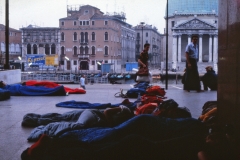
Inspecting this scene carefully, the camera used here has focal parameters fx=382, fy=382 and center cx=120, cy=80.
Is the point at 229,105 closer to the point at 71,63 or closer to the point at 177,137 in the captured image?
the point at 177,137

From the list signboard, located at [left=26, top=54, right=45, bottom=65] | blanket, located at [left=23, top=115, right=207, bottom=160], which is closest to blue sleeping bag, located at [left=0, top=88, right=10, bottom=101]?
blanket, located at [left=23, top=115, right=207, bottom=160]

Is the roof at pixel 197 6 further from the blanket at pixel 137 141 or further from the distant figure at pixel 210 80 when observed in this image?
the blanket at pixel 137 141

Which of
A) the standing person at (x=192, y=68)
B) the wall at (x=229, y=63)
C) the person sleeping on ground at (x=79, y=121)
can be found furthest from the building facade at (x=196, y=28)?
the wall at (x=229, y=63)

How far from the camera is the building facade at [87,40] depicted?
81.2 meters

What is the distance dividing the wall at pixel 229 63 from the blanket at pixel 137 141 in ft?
1.33

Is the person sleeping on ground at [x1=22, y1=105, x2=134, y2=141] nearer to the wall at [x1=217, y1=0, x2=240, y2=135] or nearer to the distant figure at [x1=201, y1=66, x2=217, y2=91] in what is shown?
the wall at [x1=217, y1=0, x2=240, y2=135]

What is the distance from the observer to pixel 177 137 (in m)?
4.03

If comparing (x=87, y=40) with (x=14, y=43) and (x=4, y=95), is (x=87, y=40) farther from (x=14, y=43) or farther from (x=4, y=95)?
(x=4, y=95)

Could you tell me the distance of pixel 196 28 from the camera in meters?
96.4

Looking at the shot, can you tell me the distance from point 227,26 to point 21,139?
9.99 ft

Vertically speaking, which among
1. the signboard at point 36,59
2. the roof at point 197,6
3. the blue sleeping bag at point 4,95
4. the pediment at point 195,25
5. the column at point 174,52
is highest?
the roof at point 197,6

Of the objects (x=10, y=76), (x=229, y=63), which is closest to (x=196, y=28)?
(x=10, y=76)

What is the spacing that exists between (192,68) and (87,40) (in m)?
70.8

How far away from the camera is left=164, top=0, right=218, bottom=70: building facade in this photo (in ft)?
316
